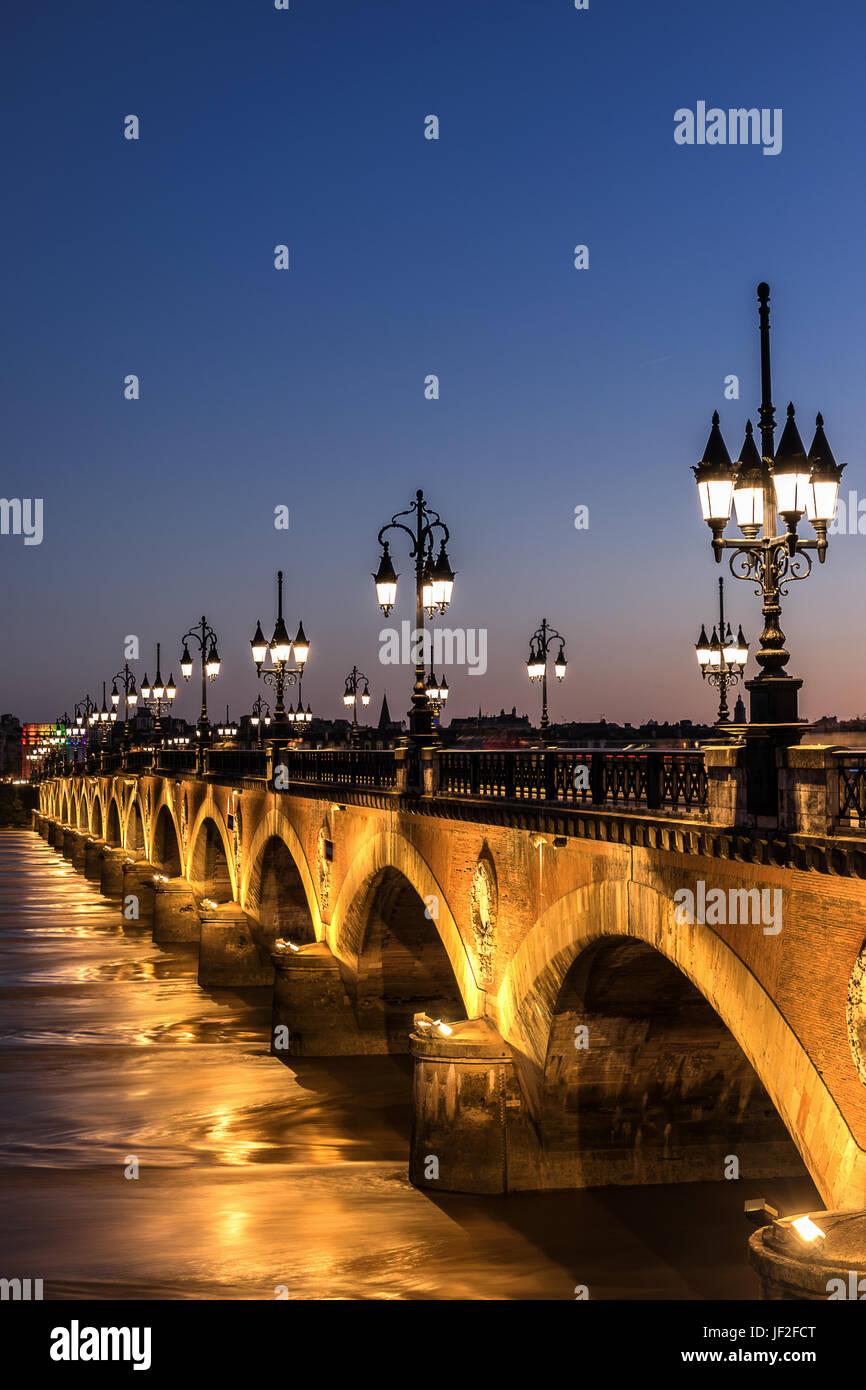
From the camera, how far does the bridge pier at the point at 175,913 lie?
5044 centimetres

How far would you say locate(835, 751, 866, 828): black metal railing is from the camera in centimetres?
1121

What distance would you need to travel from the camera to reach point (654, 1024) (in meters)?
19.0

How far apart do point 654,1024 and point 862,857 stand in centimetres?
860

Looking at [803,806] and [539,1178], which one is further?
[539,1178]

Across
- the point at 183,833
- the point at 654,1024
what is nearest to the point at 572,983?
the point at 654,1024

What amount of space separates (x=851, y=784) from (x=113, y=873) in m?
63.3

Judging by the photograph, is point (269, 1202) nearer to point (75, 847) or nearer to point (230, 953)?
point (230, 953)

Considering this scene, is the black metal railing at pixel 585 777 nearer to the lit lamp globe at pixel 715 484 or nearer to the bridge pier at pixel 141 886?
the lit lamp globe at pixel 715 484

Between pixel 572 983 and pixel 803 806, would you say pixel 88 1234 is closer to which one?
pixel 572 983

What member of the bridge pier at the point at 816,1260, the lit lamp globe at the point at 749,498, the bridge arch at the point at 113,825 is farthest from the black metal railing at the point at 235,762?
the bridge arch at the point at 113,825

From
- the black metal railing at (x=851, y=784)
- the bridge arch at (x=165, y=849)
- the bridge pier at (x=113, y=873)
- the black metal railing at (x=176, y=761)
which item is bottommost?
the bridge pier at (x=113, y=873)

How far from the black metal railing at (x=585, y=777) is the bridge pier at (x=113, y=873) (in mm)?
50635

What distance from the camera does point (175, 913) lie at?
50.8 meters
